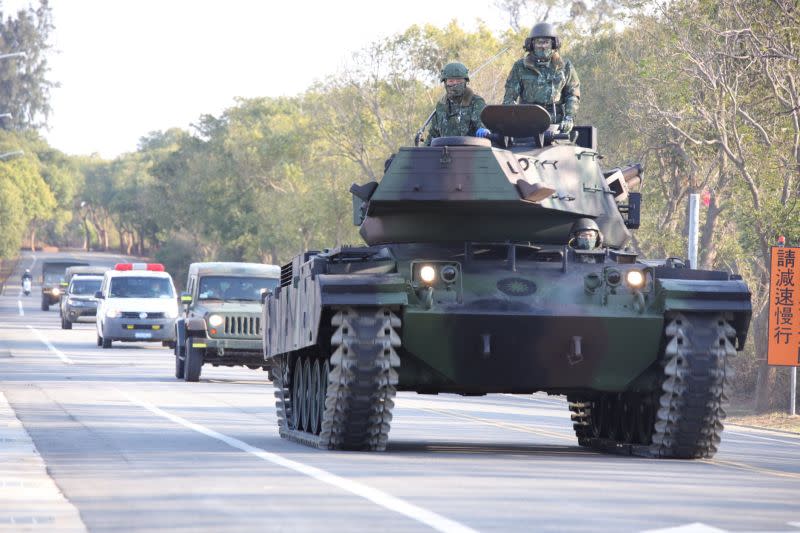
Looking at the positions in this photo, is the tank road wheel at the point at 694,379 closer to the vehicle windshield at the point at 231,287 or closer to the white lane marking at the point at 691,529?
the white lane marking at the point at 691,529

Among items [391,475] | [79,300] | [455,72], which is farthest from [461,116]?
[79,300]

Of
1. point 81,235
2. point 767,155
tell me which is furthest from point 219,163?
point 81,235

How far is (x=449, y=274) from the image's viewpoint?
1522 cm

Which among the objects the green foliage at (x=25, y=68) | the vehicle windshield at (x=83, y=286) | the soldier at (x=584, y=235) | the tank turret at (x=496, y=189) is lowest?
the vehicle windshield at (x=83, y=286)

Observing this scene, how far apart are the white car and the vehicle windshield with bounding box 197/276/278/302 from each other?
11151 mm

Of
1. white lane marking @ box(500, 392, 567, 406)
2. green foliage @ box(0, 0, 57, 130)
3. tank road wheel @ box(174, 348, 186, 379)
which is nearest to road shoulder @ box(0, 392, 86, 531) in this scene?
white lane marking @ box(500, 392, 567, 406)

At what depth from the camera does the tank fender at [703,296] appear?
14954mm

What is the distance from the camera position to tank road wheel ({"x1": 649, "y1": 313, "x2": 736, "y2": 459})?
15.0 metres

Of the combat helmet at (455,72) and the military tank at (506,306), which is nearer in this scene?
the military tank at (506,306)

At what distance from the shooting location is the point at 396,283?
48.4ft

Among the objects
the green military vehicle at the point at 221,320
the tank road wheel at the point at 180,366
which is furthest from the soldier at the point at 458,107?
the tank road wheel at the point at 180,366

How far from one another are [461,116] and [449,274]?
2847 millimetres

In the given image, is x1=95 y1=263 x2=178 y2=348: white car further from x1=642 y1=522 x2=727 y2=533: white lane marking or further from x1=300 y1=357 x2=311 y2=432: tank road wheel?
x1=642 y1=522 x2=727 y2=533: white lane marking

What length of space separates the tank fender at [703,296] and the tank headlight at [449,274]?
177 cm
